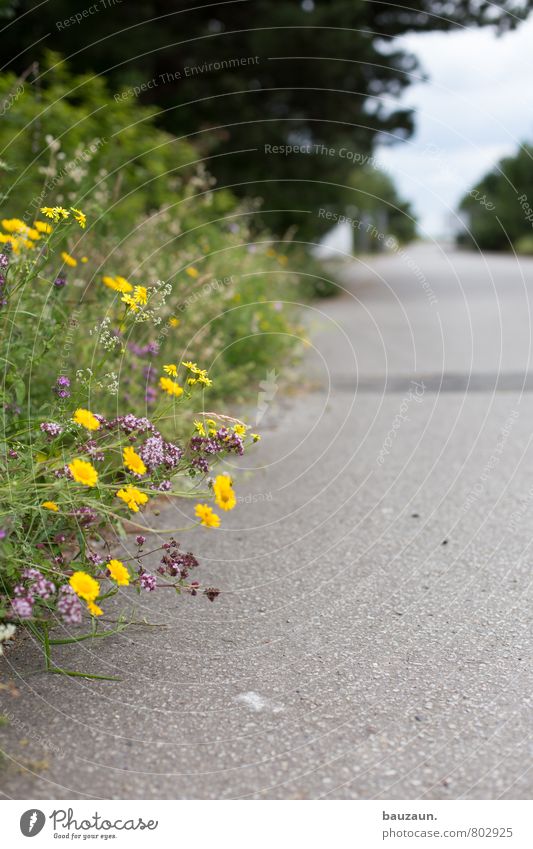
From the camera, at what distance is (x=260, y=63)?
1348 cm

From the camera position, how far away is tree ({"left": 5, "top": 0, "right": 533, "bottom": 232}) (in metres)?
12.4

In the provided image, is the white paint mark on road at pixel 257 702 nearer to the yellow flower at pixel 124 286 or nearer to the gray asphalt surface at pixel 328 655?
the gray asphalt surface at pixel 328 655

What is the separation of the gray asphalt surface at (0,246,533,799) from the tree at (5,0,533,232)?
8046mm

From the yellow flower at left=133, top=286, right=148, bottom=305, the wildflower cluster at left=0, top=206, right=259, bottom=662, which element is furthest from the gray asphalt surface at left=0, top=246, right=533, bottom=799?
the yellow flower at left=133, top=286, right=148, bottom=305

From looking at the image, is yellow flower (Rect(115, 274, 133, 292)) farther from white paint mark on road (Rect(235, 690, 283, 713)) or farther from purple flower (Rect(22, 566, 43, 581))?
white paint mark on road (Rect(235, 690, 283, 713))

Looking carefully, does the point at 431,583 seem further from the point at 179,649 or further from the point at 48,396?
the point at 48,396

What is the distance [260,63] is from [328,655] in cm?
1243

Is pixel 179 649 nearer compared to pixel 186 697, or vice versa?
pixel 186 697

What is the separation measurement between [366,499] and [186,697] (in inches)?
77.3

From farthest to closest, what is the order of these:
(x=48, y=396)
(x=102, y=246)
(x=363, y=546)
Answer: (x=102, y=246)
(x=48, y=396)
(x=363, y=546)

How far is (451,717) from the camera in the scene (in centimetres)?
230

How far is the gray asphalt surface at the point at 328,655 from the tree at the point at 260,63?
8046 mm

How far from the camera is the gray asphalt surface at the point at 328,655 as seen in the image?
2.09 meters

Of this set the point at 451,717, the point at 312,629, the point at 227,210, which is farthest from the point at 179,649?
the point at 227,210
